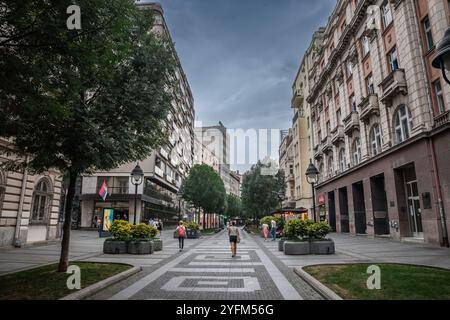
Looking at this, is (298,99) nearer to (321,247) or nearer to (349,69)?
(349,69)

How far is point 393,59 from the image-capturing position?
22062 mm

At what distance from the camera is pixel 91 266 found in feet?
33.7

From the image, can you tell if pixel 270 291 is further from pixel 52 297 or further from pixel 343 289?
pixel 52 297

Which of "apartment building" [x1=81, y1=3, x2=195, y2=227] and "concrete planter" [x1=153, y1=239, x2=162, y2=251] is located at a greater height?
"apartment building" [x1=81, y1=3, x2=195, y2=227]

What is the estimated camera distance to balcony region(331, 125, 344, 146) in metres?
31.8

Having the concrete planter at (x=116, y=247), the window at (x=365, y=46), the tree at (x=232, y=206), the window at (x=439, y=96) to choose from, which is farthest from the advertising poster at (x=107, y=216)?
the tree at (x=232, y=206)

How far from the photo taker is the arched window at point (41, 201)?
2012 cm

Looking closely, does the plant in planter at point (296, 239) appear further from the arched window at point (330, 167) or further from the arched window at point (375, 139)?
the arched window at point (330, 167)

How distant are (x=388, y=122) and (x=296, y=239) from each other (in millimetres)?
12764

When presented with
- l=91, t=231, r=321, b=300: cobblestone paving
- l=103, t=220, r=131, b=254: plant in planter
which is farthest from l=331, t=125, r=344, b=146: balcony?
l=103, t=220, r=131, b=254: plant in planter

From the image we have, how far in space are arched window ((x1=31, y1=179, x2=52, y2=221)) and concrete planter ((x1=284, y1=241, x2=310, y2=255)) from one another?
16.6m

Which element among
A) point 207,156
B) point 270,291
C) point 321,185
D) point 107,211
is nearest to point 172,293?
point 270,291

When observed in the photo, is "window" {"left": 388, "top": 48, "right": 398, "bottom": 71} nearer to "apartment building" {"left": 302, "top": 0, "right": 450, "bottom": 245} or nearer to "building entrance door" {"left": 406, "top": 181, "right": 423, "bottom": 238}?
"apartment building" {"left": 302, "top": 0, "right": 450, "bottom": 245}

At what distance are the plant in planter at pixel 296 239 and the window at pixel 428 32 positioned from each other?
43.9 feet
